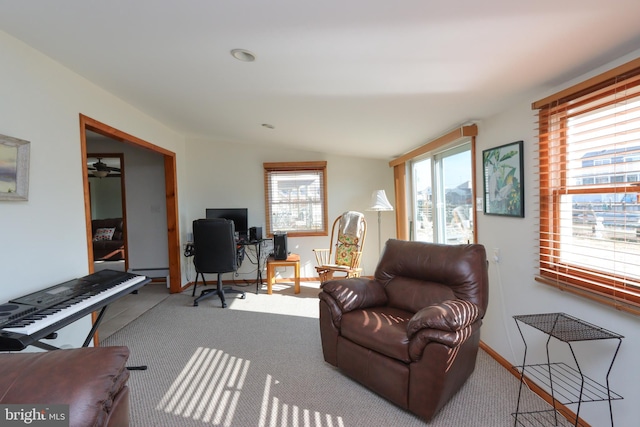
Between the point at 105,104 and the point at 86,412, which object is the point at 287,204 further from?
the point at 86,412

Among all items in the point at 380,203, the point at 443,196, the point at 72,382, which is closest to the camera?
the point at 72,382

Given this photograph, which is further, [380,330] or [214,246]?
[214,246]

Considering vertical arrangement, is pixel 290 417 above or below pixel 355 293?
below

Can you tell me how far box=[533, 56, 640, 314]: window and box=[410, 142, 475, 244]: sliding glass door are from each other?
0.86m

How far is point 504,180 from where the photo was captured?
2373 millimetres

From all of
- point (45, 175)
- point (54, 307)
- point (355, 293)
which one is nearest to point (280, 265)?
point (355, 293)

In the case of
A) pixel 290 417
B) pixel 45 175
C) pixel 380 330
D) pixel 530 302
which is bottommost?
pixel 290 417

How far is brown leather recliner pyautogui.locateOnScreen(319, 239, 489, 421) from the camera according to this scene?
69.2 inches

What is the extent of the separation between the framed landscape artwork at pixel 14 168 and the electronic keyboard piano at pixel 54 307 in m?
0.65

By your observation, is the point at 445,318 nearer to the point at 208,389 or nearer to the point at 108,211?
the point at 208,389

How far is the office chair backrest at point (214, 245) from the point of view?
3.92 m

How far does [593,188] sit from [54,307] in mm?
3074

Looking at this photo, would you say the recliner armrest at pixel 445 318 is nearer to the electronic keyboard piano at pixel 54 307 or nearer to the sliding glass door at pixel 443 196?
the sliding glass door at pixel 443 196

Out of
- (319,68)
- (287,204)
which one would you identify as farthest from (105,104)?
(287,204)
